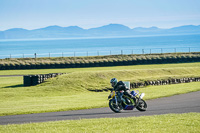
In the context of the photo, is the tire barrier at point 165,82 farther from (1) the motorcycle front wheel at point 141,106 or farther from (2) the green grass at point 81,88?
(1) the motorcycle front wheel at point 141,106

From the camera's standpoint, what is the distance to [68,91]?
31.1 metres

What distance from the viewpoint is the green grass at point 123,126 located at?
41.6 ft

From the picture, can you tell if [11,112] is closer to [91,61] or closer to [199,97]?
[199,97]

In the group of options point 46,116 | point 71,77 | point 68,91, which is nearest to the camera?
point 46,116

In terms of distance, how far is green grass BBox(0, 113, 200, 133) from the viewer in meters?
12.7

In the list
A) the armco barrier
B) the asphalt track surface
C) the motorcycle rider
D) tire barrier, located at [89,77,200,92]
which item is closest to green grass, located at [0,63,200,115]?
tire barrier, located at [89,77,200,92]

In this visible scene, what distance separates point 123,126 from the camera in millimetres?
13352

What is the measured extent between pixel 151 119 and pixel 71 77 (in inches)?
786

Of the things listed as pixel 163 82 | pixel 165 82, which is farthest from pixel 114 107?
pixel 165 82

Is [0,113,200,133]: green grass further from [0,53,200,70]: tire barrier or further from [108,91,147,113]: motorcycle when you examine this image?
[0,53,200,70]: tire barrier

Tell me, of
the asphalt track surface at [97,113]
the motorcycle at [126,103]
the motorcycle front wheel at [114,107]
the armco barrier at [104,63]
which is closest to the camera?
the asphalt track surface at [97,113]

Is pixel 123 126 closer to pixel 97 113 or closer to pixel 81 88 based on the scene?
pixel 97 113

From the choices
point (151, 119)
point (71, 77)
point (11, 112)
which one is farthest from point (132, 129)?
point (71, 77)

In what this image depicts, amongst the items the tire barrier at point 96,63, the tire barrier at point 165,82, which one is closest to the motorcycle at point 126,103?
the tire barrier at point 165,82
